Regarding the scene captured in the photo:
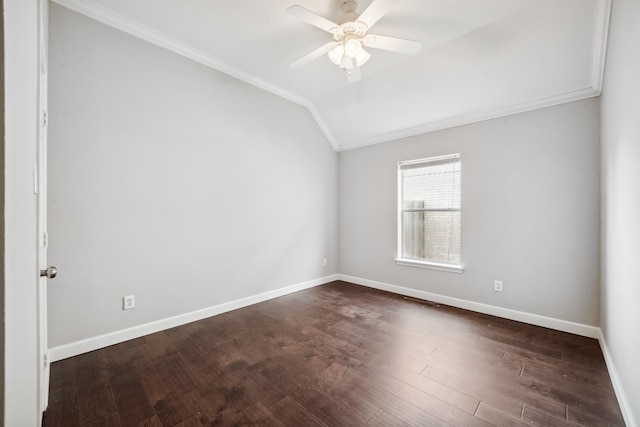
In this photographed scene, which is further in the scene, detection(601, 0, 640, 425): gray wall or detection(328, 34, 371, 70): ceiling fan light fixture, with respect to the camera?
detection(328, 34, 371, 70): ceiling fan light fixture

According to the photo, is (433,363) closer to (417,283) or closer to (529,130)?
(417,283)

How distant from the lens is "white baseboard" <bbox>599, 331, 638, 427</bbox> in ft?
4.87

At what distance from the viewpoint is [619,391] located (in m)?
1.71

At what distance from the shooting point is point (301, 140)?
4133 millimetres

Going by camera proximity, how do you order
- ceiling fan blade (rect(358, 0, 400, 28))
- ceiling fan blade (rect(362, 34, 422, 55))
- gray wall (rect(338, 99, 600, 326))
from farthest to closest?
gray wall (rect(338, 99, 600, 326)) → ceiling fan blade (rect(362, 34, 422, 55)) → ceiling fan blade (rect(358, 0, 400, 28))

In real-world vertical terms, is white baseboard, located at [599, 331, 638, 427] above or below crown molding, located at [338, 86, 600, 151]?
below

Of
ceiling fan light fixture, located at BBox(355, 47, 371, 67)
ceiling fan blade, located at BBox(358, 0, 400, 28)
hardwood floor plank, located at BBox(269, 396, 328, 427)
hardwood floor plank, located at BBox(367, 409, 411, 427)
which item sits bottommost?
hardwood floor plank, located at BBox(269, 396, 328, 427)

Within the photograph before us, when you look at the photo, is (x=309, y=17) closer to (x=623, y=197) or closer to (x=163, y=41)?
(x=163, y=41)

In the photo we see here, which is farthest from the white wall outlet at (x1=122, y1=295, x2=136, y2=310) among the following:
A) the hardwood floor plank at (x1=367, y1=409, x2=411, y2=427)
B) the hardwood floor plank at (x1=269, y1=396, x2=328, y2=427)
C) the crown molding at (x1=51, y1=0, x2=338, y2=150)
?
the crown molding at (x1=51, y1=0, x2=338, y2=150)

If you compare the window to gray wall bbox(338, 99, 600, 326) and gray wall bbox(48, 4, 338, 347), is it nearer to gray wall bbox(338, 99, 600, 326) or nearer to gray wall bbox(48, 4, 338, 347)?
gray wall bbox(338, 99, 600, 326)

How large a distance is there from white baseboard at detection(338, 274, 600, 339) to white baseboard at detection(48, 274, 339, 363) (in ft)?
5.30

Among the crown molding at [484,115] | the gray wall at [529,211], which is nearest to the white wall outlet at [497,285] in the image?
the gray wall at [529,211]

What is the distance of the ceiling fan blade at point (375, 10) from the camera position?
5.63ft

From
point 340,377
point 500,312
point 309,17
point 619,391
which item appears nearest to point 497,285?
point 500,312
